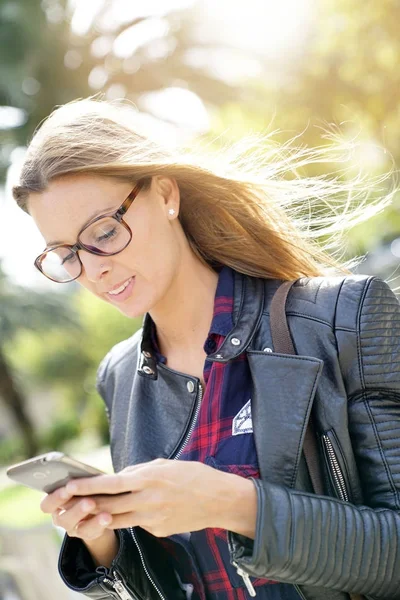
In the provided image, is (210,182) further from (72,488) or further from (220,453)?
(72,488)

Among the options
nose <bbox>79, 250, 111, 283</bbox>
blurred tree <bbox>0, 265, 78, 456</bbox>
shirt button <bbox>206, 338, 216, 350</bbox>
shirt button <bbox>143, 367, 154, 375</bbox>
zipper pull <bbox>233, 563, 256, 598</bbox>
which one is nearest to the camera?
zipper pull <bbox>233, 563, 256, 598</bbox>

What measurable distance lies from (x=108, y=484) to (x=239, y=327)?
0.78 meters

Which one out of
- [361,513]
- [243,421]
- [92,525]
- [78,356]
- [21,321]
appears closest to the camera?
[92,525]

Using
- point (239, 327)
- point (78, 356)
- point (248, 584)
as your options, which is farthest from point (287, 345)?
point (78, 356)

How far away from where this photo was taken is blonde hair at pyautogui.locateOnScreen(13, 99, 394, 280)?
7.89 feet

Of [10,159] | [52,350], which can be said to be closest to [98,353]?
[52,350]

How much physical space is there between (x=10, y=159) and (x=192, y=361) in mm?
7861

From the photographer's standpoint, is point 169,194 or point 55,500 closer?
point 55,500

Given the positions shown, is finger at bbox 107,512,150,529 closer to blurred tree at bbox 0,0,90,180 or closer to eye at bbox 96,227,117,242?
eye at bbox 96,227,117,242

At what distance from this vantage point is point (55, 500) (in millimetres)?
1798

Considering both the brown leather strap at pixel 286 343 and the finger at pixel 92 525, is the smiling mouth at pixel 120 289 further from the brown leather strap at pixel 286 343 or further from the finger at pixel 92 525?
the finger at pixel 92 525

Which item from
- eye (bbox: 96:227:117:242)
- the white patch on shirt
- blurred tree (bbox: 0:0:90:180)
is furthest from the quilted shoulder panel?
blurred tree (bbox: 0:0:90:180)

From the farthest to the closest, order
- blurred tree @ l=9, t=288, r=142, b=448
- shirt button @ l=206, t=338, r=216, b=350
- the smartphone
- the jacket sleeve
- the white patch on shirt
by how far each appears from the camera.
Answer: blurred tree @ l=9, t=288, r=142, b=448, shirt button @ l=206, t=338, r=216, b=350, the white patch on shirt, the jacket sleeve, the smartphone

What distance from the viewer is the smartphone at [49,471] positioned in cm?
169
